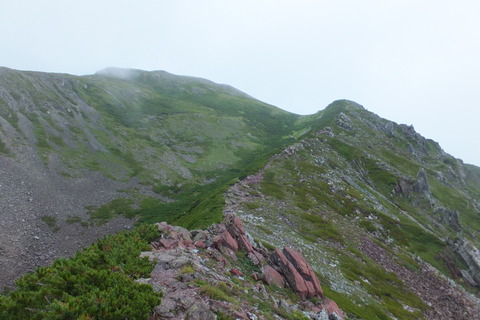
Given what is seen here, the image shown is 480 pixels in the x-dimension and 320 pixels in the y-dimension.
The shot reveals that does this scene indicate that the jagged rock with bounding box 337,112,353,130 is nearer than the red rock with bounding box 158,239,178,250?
No

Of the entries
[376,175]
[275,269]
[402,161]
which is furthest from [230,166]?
[275,269]

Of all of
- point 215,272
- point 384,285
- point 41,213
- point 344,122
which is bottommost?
point 41,213

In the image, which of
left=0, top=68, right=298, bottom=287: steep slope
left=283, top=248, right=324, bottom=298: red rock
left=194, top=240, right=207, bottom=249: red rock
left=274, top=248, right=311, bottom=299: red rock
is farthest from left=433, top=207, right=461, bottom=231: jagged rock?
left=194, top=240, right=207, bottom=249: red rock

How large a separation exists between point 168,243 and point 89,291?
7.89 metres

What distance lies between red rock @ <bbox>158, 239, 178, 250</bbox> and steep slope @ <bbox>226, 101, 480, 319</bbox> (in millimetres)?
15588

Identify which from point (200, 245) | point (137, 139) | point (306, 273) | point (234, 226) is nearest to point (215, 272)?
point (200, 245)

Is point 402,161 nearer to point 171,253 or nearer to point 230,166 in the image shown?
point 230,166

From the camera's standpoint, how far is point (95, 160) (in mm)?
89188

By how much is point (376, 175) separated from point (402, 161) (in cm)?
2861

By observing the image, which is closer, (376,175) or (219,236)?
(219,236)

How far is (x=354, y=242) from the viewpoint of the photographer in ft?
160

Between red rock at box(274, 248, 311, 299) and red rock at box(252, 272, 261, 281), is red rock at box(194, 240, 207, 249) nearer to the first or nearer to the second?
red rock at box(252, 272, 261, 281)

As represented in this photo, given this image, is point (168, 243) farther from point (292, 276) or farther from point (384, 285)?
point (384, 285)

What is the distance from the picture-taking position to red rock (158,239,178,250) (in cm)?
2098
